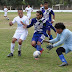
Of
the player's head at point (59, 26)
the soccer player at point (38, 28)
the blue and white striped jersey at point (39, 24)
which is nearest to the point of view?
the player's head at point (59, 26)

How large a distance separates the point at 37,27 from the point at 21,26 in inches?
27.7

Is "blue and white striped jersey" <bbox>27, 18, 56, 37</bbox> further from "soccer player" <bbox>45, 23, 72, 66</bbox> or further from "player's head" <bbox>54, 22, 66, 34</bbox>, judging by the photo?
"player's head" <bbox>54, 22, 66, 34</bbox>

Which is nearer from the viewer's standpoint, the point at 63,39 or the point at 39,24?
the point at 63,39

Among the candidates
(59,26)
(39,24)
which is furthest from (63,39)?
Answer: (39,24)

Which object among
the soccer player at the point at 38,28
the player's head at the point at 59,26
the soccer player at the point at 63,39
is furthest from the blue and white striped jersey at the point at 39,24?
the player's head at the point at 59,26

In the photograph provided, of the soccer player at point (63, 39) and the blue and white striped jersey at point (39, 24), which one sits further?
the blue and white striped jersey at point (39, 24)

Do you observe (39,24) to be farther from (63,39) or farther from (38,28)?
(63,39)

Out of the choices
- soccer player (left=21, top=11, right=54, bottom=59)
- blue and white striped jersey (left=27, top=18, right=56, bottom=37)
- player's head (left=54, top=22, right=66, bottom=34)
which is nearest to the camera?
player's head (left=54, top=22, right=66, bottom=34)

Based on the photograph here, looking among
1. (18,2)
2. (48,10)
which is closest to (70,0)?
(18,2)

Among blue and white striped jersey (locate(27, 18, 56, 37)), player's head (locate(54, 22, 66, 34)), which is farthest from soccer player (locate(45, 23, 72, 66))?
blue and white striped jersey (locate(27, 18, 56, 37))

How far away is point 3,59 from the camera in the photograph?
28.2 ft

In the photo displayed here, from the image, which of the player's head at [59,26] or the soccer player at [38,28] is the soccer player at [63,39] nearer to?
the player's head at [59,26]

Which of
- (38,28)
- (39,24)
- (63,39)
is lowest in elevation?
(63,39)

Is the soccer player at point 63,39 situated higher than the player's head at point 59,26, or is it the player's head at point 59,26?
the player's head at point 59,26
